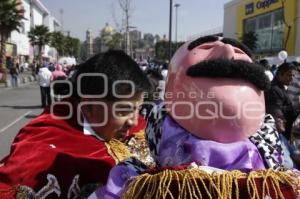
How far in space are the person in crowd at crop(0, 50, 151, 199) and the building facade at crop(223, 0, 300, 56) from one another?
29.4 meters

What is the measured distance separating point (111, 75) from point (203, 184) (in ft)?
2.21

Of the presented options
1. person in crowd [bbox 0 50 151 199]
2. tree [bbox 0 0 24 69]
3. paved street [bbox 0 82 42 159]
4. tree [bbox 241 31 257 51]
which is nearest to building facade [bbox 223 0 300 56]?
tree [bbox 241 31 257 51]

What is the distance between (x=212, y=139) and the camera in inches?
54.6

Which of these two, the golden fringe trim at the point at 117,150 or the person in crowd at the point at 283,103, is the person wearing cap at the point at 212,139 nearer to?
the golden fringe trim at the point at 117,150

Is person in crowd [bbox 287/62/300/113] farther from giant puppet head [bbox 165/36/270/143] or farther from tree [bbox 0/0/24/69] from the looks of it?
tree [bbox 0/0/24/69]

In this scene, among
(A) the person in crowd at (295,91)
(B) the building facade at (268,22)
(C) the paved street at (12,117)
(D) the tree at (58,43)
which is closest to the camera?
(A) the person in crowd at (295,91)

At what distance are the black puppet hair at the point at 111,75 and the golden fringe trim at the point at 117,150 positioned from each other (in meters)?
0.24

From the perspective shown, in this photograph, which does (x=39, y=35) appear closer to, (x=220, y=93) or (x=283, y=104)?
(x=283, y=104)

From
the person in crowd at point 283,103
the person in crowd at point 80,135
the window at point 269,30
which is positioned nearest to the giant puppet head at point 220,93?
the person in crowd at point 80,135

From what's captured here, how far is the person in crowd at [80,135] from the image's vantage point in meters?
1.71

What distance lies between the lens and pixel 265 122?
1.54 m

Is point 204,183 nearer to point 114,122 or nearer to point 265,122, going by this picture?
Result: point 265,122

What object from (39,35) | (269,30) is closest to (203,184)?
(269,30)

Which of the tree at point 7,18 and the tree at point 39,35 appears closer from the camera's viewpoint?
the tree at point 7,18
